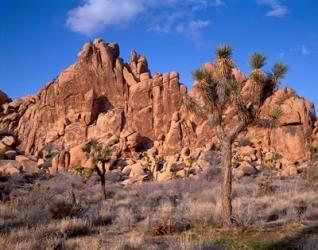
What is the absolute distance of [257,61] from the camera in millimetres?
12812

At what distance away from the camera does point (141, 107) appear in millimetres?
62250

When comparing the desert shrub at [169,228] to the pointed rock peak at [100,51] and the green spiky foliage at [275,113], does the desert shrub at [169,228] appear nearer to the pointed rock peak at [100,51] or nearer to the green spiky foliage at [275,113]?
the green spiky foliage at [275,113]

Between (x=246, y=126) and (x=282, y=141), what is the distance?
4293 centimetres

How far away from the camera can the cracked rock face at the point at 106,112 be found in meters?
59.1

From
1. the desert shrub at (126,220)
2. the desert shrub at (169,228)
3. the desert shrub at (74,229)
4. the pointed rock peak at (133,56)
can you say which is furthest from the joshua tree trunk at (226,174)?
the pointed rock peak at (133,56)

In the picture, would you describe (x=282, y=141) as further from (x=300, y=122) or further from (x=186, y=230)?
(x=186, y=230)

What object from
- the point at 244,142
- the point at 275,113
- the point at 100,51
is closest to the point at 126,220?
the point at 275,113

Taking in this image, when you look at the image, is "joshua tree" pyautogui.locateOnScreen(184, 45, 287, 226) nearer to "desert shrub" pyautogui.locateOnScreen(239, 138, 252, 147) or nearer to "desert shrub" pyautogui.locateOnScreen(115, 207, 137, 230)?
"desert shrub" pyautogui.locateOnScreen(115, 207, 137, 230)

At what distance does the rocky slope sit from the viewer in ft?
174

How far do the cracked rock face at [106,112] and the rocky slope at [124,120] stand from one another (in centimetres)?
13

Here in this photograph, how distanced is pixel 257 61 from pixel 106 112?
52.1 metres

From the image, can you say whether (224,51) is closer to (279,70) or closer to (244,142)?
(279,70)

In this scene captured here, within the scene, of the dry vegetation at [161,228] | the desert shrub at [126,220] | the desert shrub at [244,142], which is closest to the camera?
the dry vegetation at [161,228]

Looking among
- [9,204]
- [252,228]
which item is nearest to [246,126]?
[252,228]
